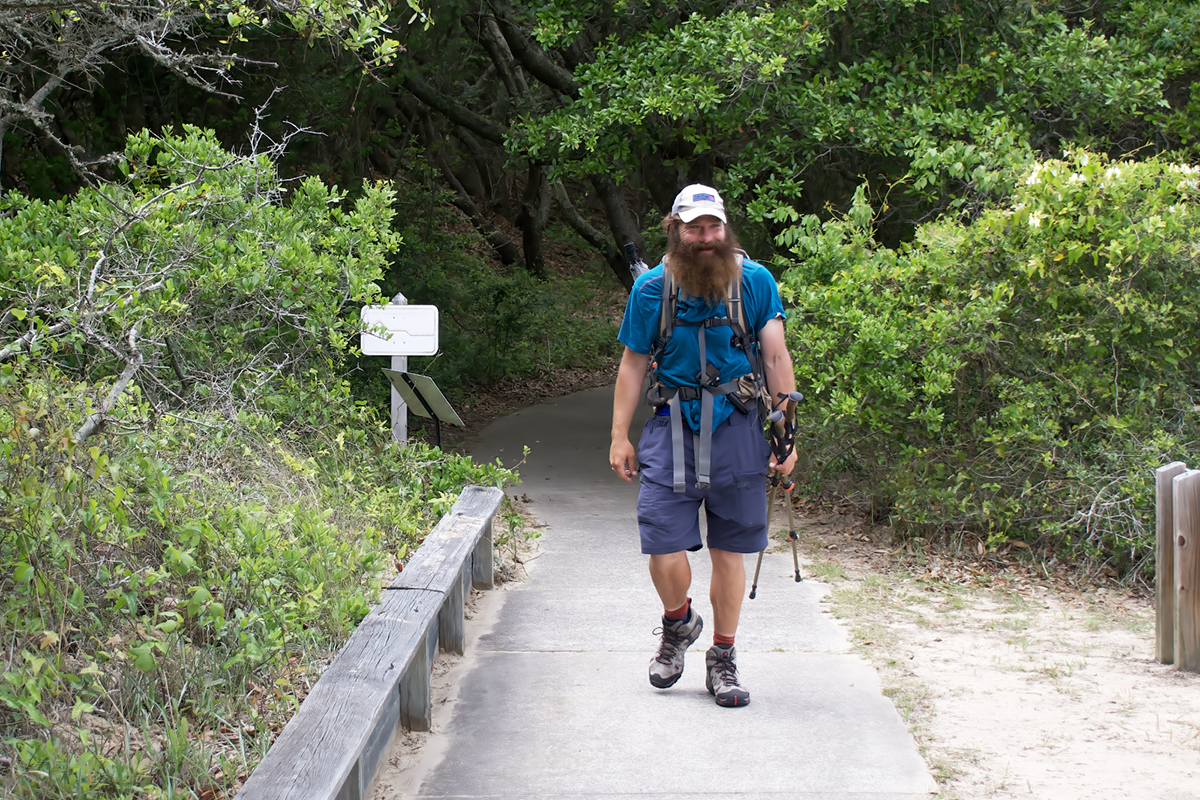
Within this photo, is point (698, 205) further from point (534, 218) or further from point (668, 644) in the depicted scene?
point (534, 218)

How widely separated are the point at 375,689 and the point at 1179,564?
329 centimetres

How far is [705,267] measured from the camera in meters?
4.06

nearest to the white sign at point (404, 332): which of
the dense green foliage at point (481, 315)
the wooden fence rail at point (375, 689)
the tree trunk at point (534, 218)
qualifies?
the wooden fence rail at point (375, 689)

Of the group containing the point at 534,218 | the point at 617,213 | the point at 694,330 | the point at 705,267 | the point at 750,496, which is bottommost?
the point at 750,496

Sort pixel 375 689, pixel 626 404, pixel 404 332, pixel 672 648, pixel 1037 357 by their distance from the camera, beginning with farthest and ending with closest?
pixel 404 332 → pixel 1037 357 → pixel 672 648 → pixel 626 404 → pixel 375 689

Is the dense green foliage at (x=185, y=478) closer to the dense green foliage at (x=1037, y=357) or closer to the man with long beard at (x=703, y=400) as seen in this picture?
the man with long beard at (x=703, y=400)

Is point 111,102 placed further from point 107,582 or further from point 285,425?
point 107,582

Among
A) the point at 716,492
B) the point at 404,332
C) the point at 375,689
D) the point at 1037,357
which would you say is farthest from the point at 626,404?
the point at 1037,357

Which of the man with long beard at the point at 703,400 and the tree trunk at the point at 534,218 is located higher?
the tree trunk at the point at 534,218

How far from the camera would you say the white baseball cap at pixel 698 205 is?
4.06 metres

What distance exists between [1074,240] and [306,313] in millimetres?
4455

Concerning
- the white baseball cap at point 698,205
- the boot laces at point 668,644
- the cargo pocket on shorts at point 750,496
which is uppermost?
the white baseball cap at point 698,205

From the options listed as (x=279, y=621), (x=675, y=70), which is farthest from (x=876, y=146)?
(x=279, y=621)

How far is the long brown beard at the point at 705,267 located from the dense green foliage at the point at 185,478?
170 centimetres
